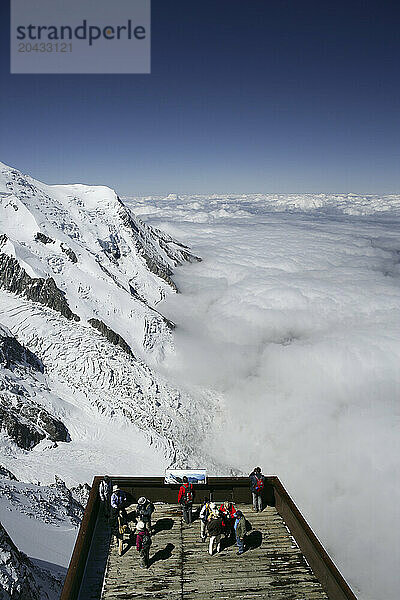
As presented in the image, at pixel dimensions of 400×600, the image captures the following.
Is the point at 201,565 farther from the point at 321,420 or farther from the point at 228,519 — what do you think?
the point at 321,420

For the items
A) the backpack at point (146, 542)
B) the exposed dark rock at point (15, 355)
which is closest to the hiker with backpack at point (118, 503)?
the backpack at point (146, 542)

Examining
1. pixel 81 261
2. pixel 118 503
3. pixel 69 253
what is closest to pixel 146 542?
pixel 118 503

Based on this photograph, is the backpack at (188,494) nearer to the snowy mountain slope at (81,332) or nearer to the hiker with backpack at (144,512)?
the hiker with backpack at (144,512)

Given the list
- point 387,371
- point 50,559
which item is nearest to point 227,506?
point 50,559

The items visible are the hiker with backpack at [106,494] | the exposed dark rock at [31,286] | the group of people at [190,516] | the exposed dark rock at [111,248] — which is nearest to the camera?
the group of people at [190,516]

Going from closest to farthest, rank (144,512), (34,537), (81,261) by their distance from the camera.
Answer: (144,512), (34,537), (81,261)
